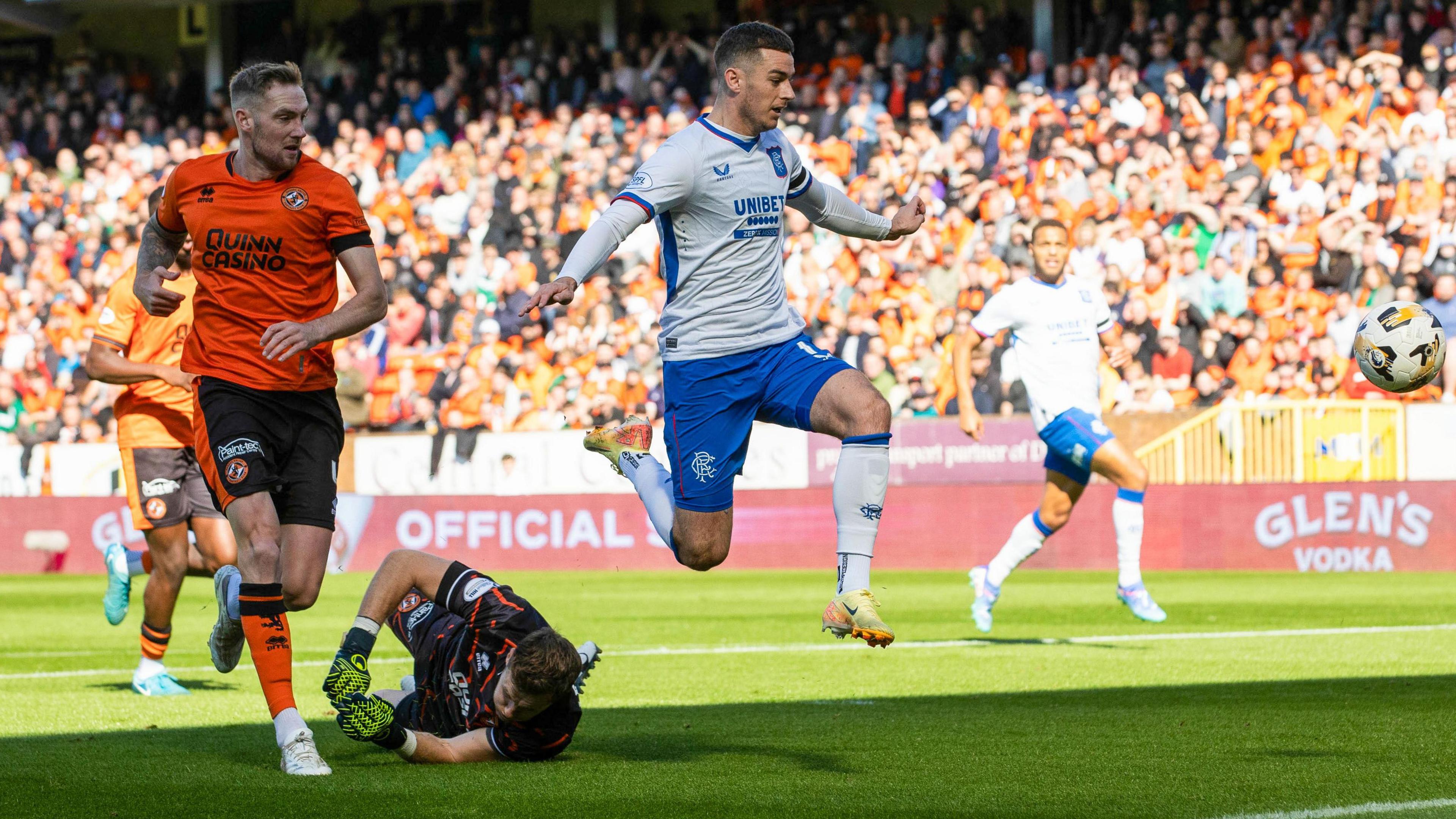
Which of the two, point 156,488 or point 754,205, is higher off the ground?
point 754,205

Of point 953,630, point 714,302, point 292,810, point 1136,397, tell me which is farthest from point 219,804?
point 1136,397

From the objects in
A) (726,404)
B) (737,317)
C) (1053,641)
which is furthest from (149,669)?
(1053,641)

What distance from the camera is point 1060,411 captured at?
37.3ft

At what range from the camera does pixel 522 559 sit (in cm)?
2097

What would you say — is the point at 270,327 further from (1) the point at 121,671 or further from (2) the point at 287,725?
(1) the point at 121,671

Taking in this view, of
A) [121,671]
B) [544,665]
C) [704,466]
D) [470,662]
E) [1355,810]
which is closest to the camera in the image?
[1355,810]

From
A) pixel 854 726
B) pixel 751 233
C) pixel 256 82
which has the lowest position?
pixel 854 726

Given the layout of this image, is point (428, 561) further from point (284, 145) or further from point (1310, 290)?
point (1310, 290)

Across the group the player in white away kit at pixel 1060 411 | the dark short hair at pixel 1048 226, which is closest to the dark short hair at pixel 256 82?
the player in white away kit at pixel 1060 411

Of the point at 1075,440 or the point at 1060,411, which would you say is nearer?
the point at 1075,440

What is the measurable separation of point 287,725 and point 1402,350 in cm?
522

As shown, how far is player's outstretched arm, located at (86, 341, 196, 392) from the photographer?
335 inches

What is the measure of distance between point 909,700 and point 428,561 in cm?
264

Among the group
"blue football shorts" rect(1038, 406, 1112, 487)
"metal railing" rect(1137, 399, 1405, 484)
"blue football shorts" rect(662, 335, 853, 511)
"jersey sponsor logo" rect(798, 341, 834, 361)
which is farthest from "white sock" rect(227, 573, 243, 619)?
"metal railing" rect(1137, 399, 1405, 484)
